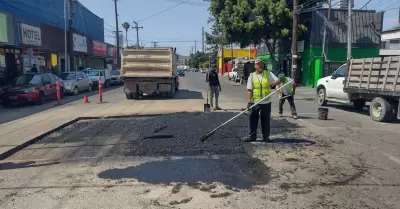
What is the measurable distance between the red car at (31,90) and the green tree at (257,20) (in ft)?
54.1

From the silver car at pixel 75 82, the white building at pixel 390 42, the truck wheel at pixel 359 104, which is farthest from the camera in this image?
the white building at pixel 390 42

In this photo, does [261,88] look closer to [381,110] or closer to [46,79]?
[381,110]

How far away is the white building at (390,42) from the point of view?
92.5 ft

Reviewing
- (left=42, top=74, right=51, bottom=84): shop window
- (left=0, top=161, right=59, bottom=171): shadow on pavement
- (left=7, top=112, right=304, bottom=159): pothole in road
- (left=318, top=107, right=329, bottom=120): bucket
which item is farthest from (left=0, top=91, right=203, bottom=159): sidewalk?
(left=318, top=107, right=329, bottom=120): bucket

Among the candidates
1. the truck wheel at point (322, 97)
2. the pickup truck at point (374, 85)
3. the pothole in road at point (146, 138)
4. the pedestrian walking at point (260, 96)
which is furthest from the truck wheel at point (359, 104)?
the pedestrian walking at point (260, 96)

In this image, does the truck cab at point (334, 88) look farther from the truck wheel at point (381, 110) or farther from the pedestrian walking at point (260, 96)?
the pedestrian walking at point (260, 96)

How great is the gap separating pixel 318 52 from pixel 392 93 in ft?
63.4

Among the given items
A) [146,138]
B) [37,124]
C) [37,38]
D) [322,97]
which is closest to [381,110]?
[322,97]

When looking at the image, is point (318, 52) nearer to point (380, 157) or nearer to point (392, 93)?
point (392, 93)

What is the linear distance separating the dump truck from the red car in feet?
13.0

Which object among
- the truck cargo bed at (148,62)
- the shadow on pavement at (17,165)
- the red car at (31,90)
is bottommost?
the shadow on pavement at (17,165)

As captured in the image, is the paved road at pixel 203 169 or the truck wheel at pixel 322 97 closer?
the paved road at pixel 203 169

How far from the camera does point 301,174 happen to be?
5.88m

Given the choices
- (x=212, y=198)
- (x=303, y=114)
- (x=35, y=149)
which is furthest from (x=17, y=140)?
(x=303, y=114)
